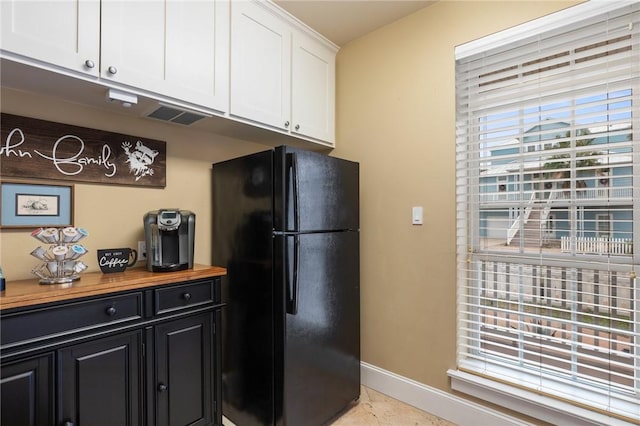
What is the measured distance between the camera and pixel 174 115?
1737 millimetres

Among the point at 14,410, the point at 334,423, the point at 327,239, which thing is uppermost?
the point at 327,239

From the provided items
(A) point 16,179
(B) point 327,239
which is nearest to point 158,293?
(A) point 16,179

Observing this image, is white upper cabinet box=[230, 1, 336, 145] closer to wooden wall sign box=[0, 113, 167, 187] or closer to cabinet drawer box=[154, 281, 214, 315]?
wooden wall sign box=[0, 113, 167, 187]

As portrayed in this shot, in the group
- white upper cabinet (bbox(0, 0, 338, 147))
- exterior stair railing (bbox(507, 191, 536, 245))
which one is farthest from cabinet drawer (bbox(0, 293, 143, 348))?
exterior stair railing (bbox(507, 191, 536, 245))

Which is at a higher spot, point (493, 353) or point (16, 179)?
point (16, 179)

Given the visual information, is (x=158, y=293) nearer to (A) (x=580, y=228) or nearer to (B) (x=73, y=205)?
(B) (x=73, y=205)

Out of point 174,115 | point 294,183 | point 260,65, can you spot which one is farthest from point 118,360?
point 260,65

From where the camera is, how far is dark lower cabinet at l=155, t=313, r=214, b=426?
1493mm

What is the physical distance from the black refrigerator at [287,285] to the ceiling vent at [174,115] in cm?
33

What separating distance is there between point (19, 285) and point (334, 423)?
1817mm

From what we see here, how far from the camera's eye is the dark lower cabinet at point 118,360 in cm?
113

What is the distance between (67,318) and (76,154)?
33.1 inches

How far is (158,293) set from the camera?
58.5 inches

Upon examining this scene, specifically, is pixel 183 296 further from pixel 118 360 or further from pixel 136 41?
pixel 136 41
